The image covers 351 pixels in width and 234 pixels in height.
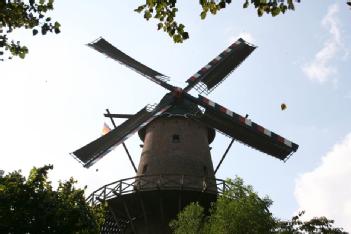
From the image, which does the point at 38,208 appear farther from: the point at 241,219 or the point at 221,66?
the point at 221,66

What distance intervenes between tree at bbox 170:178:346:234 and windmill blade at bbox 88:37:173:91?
36.7 ft

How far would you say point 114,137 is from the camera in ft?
77.6

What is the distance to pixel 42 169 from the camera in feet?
45.8

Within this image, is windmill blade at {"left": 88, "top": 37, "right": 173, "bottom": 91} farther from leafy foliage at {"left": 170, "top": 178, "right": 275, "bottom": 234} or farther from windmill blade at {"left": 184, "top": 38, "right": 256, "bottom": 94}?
leafy foliage at {"left": 170, "top": 178, "right": 275, "bottom": 234}

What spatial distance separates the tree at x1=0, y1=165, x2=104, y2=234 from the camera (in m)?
12.3

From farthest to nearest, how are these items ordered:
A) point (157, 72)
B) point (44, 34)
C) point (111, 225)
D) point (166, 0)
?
1. point (157, 72)
2. point (111, 225)
3. point (44, 34)
4. point (166, 0)

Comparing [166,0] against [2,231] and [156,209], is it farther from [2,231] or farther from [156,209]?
[156,209]

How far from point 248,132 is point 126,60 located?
9166mm

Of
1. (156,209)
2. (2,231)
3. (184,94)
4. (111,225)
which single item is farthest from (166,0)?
(184,94)

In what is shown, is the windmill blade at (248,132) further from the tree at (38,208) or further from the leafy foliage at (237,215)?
the tree at (38,208)

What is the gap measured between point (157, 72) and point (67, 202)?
15246mm

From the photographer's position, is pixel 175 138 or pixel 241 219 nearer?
pixel 241 219

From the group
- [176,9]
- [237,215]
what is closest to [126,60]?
[237,215]

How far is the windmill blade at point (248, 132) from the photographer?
23.4 m
